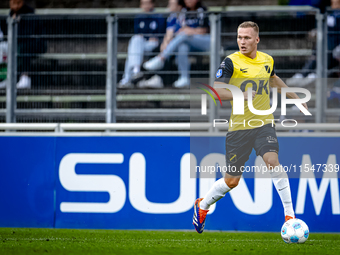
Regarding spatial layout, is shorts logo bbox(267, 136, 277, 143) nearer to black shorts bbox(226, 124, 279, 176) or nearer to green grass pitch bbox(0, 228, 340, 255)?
black shorts bbox(226, 124, 279, 176)

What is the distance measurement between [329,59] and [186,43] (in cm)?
175

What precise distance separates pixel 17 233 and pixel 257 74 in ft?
10.3

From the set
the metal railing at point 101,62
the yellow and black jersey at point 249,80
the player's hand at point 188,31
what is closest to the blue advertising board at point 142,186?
the metal railing at point 101,62

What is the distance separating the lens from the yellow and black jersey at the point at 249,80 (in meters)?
4.78

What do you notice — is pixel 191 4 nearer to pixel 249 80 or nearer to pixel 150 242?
pixel 249 80

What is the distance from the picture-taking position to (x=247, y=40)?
485 centimetres

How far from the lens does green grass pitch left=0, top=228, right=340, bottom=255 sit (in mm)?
4379

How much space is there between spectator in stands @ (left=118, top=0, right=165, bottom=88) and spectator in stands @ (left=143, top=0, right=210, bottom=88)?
0.16 meters

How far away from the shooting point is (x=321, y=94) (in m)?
6.08

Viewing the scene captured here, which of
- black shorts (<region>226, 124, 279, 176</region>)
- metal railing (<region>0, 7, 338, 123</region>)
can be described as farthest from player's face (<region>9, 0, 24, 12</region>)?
black shorts (<region>226, 124, 279, 176</region>)

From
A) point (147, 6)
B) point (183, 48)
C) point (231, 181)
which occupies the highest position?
point (147, 6)

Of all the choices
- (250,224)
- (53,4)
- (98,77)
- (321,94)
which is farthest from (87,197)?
(53,4)

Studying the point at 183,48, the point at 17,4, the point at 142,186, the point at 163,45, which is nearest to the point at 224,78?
the point at 183,48

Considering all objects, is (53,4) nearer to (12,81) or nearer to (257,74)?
(12,81)
